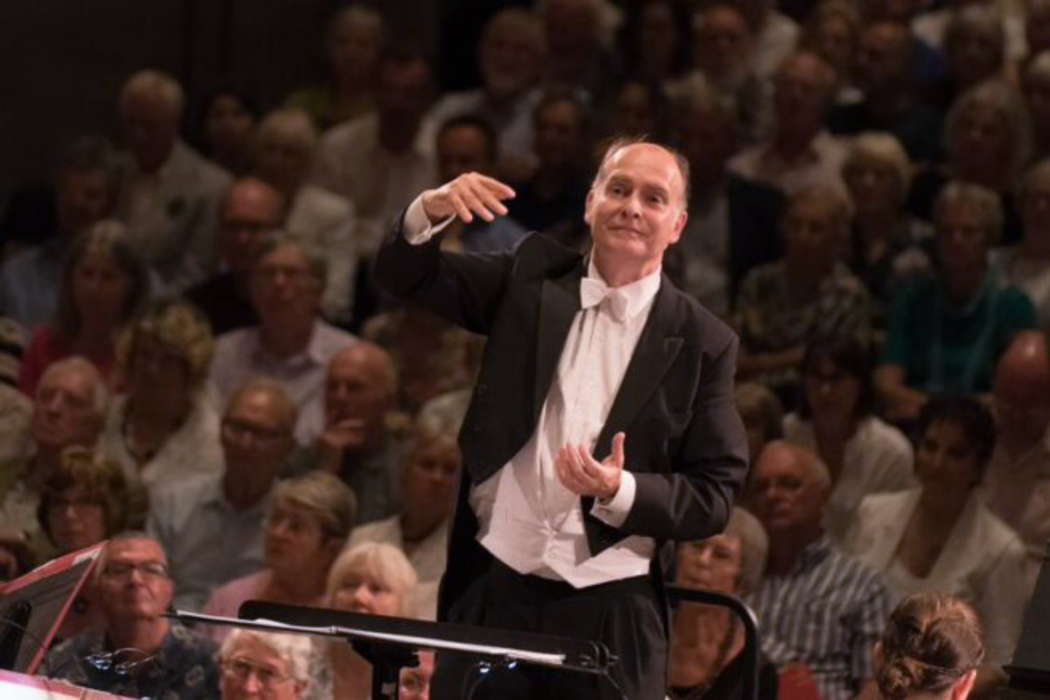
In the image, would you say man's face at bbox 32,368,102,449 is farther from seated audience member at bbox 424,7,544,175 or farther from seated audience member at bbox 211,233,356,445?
seated audience member at bbox 424,7,544,175

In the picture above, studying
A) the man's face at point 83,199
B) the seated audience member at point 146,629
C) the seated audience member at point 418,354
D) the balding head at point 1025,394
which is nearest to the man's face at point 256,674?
the seated audience member at point 146,629

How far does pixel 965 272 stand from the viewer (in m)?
7.23

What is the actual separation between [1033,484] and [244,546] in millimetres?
2197

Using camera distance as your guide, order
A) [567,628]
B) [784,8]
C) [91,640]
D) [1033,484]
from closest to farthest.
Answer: [567,628]
[91,640]
[1033,484]
[784,8]

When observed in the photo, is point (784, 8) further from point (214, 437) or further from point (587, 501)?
point (587, 501)

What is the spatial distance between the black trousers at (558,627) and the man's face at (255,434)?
3.04 meters

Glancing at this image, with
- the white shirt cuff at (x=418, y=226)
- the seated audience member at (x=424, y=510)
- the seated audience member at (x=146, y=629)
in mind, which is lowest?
the seated audience member at (x=146, y=629)

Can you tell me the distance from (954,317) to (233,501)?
2.26 meters

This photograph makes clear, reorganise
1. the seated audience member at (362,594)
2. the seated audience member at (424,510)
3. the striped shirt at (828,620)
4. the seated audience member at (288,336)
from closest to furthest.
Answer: the seated audience member at (362,594) < the striped shirt at (828,620) < the seated audience member at (424,510) < the seated audience member at (288,336)

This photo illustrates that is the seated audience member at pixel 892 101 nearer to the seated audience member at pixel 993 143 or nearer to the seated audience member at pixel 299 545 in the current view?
the seated audience member at pixel 993 143

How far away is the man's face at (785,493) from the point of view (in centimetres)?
620

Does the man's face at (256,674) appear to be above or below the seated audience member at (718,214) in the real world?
below

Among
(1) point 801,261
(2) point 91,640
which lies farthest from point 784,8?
(2) point 91,640

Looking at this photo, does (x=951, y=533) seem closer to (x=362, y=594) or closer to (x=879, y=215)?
(x=362, y=594)
